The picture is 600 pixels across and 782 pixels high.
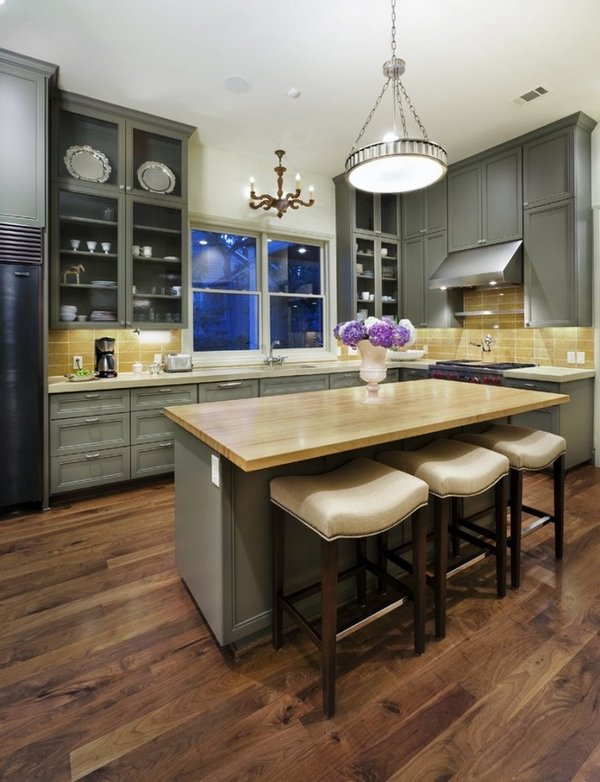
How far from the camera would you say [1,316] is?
294 centimetres

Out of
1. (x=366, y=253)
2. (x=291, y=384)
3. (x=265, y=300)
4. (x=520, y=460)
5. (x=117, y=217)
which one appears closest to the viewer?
(x=520, y=460)

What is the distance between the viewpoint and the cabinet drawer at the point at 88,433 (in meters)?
3.30

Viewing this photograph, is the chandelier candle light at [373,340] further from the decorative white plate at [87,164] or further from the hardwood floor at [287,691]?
the decorative white plate at [87,164]

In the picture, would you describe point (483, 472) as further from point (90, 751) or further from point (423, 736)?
point (90, 751)

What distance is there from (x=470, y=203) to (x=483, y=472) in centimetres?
395

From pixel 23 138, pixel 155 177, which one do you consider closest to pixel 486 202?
pixel 155 177

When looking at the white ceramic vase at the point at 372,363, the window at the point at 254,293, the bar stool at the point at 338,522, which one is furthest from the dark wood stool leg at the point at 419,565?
the window at the point at 254,293

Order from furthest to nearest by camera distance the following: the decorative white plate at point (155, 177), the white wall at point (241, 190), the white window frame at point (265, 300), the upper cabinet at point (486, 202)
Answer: the white window frame at point (265, 300) → the white wall at point (241, 190) → the upper cabinet at point (486, 202) → the decorative white plate at point (155, 177)

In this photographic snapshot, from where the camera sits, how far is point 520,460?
7.07 ft

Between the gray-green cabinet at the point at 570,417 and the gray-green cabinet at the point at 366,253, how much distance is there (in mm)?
2058

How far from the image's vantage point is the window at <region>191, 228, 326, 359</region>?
15.6 ft

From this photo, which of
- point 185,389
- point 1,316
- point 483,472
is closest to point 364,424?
point 483,472

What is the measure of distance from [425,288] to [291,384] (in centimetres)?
224

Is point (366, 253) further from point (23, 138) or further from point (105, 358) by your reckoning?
point (23, 138)
